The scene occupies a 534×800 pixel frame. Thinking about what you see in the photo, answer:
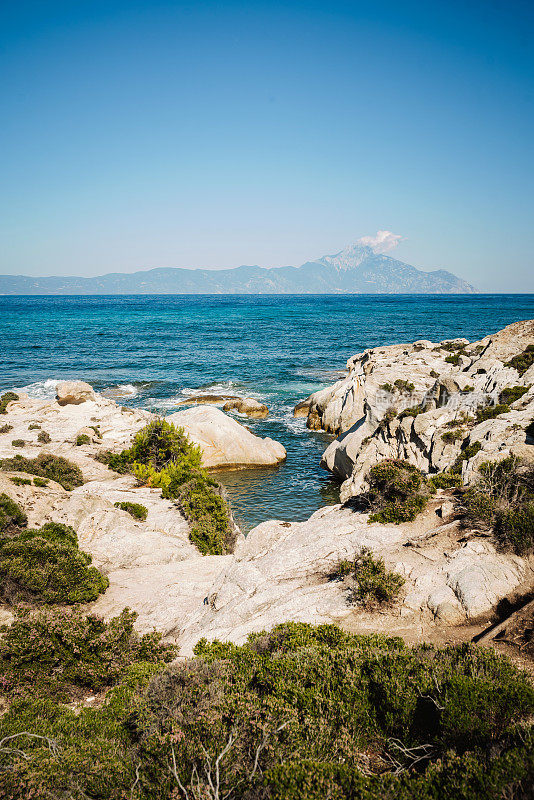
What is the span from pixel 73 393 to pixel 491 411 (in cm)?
3684

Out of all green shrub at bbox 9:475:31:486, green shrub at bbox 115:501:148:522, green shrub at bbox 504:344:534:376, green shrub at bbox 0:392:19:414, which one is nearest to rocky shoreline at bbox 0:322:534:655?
green shrub at bbox 9:475:31:486

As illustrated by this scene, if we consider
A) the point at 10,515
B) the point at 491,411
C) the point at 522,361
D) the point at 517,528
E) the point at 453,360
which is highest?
the point at 522,361

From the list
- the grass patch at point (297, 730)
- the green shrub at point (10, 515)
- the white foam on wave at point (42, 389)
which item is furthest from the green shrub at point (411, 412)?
the white foam on wave at point (42, 389)

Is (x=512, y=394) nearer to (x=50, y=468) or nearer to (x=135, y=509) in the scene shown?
(x=135, y=509)

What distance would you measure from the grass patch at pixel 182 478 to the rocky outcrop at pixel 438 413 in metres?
5.96

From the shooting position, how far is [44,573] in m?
12.8

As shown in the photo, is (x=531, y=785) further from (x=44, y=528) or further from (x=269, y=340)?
(x=269, y=340)

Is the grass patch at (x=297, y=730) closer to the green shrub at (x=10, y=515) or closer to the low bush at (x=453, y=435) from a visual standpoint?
the green shrub at (x=10, y=515)

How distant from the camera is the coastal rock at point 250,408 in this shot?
40.9 metres

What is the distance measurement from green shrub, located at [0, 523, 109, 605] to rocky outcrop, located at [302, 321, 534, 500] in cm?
1167

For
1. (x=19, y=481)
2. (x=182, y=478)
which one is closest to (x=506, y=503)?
(x=182, y=478)

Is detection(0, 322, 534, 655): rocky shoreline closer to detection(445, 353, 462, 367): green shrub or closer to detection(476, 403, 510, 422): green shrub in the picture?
detection(476, 403, 510, 422): green shrub

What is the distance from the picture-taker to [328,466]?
93.6 feet

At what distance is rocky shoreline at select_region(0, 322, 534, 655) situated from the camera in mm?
10242
